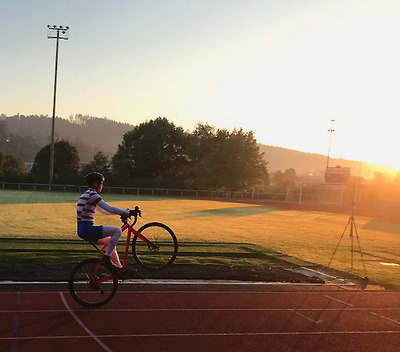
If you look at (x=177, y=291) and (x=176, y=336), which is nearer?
(x=176, y=336)

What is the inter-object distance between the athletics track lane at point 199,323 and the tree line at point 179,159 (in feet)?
197

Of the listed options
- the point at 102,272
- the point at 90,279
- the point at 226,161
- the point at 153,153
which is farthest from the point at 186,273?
the point at 153,153

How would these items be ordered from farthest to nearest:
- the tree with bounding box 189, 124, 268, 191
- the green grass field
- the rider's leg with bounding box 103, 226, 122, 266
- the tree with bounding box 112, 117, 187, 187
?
the tree with bounding box 112, 117, 187, 187 < the tree with bounding box 189, 124, 268, 191 < the green grass field < the rider's leg with bounding box 103, 226, 122, 266

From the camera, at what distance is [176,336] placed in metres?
6.41

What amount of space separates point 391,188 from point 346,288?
57.6 metres

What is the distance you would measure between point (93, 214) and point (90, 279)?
3.63 feet

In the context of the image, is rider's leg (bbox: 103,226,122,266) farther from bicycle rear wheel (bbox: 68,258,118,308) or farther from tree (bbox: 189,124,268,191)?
tree (bbox: 189,124,268,191)

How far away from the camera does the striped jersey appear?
22.8 ft

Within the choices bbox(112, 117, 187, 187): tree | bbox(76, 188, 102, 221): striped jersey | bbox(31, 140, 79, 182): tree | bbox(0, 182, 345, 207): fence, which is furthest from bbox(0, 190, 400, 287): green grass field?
bbox(31, 140, 79, 182): tree

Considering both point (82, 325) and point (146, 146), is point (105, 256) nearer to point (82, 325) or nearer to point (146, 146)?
point (82, 325)

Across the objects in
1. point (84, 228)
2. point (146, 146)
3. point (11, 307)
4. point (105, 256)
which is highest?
point (146, 146)

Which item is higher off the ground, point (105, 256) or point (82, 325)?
point (105, 256)

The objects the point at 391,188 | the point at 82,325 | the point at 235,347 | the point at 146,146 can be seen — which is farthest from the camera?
the point at 146,146

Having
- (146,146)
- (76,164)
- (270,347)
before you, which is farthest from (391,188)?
(270,347)
